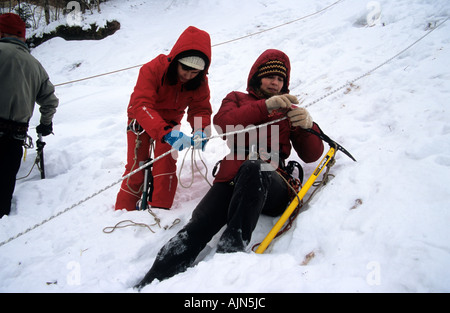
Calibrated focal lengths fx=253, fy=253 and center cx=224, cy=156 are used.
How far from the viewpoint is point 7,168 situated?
8.23 feet

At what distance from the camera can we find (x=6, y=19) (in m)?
2.56

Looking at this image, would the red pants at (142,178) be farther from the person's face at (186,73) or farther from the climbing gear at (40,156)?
the climbing gear at (40,156)

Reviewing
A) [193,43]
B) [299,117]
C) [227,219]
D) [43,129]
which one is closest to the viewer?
[227,219]

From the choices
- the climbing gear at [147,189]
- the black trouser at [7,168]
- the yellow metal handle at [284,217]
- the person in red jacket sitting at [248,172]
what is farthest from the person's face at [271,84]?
the black trouser at [7,168]

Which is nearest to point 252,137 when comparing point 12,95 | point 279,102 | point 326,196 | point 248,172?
point 279,102

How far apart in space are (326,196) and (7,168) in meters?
2.99

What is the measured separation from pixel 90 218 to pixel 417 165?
2.73 metres

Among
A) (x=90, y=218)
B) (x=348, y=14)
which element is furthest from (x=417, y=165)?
(x=348, y=14)

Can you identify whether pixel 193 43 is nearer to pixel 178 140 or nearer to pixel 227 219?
pixel 178 140

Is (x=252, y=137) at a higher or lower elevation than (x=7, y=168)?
higher

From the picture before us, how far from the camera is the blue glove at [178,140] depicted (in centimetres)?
199

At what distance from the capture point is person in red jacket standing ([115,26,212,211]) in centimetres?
214

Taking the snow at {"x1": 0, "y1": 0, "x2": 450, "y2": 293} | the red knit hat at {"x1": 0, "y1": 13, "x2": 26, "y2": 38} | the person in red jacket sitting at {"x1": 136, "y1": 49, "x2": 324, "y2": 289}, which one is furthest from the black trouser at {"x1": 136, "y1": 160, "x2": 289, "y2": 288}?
the red knit hat at {"x1": 0, "y1": 13, "x2": 26, "y2": 38}

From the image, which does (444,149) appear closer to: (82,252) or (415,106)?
(415,106)
